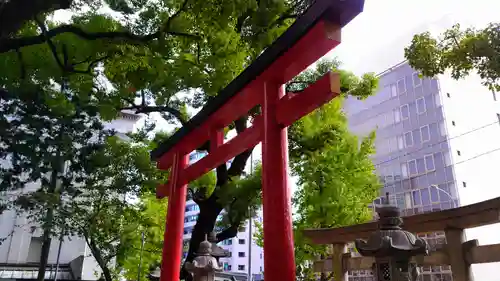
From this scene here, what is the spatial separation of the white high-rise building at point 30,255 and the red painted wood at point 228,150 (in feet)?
28.4

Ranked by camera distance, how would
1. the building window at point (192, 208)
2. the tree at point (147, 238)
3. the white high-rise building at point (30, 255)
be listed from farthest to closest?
the building window at point (192, 208) < the white high-rise building at point (30, 255) < the tree at point (147, 238)

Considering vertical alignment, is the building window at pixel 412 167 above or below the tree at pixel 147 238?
above

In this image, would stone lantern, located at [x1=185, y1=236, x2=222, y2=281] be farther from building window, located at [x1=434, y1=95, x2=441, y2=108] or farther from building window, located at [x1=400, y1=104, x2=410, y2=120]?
building window, located at [x1=400, y1=104, x2=410, y2=120]

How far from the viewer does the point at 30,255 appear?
1641 cm

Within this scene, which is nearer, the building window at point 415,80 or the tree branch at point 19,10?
the tree branch at point 19,10

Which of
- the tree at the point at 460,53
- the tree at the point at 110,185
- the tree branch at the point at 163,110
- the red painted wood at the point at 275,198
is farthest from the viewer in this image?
the tree at the point at 110,185

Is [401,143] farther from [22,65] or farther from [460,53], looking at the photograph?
[22,65]

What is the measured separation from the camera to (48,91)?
8969 millimetres

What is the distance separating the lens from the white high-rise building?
1570cm

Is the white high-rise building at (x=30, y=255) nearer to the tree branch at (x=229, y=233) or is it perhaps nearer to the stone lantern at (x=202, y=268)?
the tree branch at (x=229, y=233)

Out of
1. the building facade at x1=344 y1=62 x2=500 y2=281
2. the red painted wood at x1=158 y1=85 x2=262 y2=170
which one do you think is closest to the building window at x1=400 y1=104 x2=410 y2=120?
the building facade at x1=344 y1=62 x2=500 y2=281

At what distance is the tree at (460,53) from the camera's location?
17.9ft

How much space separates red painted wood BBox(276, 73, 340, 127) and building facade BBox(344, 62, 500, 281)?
13783mm

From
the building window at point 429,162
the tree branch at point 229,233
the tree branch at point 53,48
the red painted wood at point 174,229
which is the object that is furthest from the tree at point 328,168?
the building window at point 429,162
